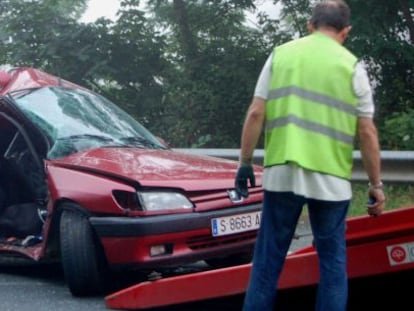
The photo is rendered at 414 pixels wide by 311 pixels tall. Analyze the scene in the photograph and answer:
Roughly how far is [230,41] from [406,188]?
24.1ft

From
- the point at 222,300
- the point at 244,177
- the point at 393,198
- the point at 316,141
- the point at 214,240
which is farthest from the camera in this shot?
the point at 393,198

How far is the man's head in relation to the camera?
4.54 meters

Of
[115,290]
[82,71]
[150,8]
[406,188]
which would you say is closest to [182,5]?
[150,8]

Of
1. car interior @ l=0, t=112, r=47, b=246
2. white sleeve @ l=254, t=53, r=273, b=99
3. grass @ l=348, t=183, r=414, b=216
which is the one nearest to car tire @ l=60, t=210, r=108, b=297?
car interior @ l=0, t=112, r=47, b=246

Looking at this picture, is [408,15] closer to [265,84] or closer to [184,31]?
[184,31]

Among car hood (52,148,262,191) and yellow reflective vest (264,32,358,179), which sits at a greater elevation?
yellow reflective vest (264,32,358,179)

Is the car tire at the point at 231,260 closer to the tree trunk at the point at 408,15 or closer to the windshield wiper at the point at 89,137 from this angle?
the windshield wiper at the point at 89,137

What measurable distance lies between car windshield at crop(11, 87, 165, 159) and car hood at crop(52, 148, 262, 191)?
205 millimetres

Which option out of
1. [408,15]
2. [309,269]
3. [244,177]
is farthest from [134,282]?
[408,15]

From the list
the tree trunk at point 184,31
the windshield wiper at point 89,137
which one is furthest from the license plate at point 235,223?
the tree trunk at point 184,31

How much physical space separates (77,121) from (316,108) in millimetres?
3271

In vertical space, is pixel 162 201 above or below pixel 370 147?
below

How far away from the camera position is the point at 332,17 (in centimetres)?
454

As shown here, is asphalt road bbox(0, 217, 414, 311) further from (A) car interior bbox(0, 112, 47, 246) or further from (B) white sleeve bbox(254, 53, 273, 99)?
(B) white sleeve bbox(254, 53, 273, 99)
